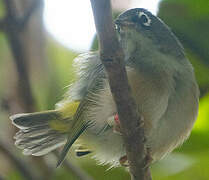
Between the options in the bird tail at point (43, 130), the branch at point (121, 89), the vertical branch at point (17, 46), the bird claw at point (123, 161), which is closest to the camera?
the branch at point (121, 89)

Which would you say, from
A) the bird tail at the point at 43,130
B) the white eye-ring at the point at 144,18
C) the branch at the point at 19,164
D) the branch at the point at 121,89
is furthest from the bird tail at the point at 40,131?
→ the branch at the point at 121,89

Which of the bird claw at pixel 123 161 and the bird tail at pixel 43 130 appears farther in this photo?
the bird tail at pixel 43 130

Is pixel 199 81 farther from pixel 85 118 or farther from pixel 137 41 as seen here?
pixel 85 118

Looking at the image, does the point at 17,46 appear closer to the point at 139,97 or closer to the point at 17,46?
the point at 17,46

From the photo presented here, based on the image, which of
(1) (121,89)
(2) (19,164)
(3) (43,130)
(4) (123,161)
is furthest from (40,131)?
(1) (121,89)

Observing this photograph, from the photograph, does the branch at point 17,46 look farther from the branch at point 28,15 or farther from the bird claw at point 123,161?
the bird claw at point 123,161

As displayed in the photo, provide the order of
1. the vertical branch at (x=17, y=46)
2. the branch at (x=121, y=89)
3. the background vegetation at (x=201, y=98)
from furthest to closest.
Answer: the vertical branch at (x=17, y=46) → the background vegetation at (x=201, y=98) → the branch at (x=121, y=89)
